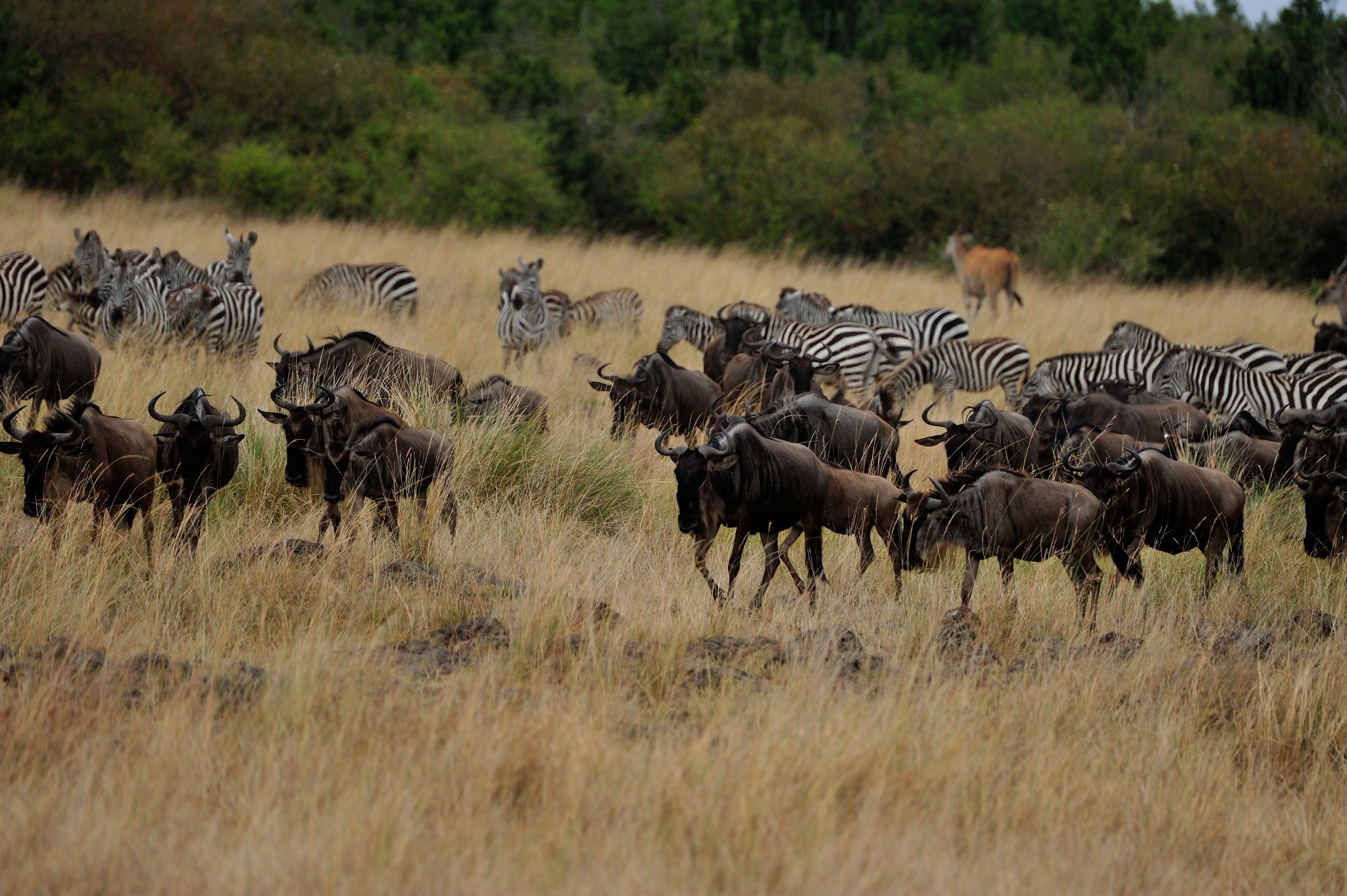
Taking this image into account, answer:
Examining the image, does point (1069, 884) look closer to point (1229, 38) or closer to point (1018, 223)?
point (1018, 223)

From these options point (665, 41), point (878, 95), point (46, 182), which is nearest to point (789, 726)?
point (46, 182)

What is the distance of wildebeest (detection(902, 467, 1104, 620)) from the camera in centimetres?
663

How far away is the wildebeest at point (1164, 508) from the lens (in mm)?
6918

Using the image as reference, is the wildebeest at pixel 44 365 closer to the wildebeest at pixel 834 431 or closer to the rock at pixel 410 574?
the rock at pixel 410 574

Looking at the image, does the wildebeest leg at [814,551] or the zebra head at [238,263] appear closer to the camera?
the wildebeest leg at [814,551]

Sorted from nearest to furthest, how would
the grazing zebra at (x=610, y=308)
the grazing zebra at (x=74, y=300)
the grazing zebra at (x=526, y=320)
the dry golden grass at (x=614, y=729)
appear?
the dry golden grass at (x=614, y=729) < the grazing zebra at (x=74, y=300) < the grazing zebra at (x=526, y=320) < the grazing zebra at (x=610, y=308)

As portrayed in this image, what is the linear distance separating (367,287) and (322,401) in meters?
9.90

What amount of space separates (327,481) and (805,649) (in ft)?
9.29

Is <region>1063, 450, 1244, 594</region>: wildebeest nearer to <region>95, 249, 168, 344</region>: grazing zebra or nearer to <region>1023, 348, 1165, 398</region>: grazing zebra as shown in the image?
<region>1023, 348, 1165, 398</region>: grazing zebra

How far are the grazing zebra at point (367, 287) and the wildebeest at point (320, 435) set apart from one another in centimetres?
945

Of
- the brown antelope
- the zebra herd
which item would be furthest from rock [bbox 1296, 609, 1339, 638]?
the brown antelope

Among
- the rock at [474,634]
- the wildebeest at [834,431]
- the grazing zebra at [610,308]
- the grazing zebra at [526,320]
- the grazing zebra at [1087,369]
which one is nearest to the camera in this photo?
the rock at [474,634]

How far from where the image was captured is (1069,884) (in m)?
4.09

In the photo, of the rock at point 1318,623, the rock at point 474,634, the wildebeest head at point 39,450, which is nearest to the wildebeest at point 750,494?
the rock at point 474,634
